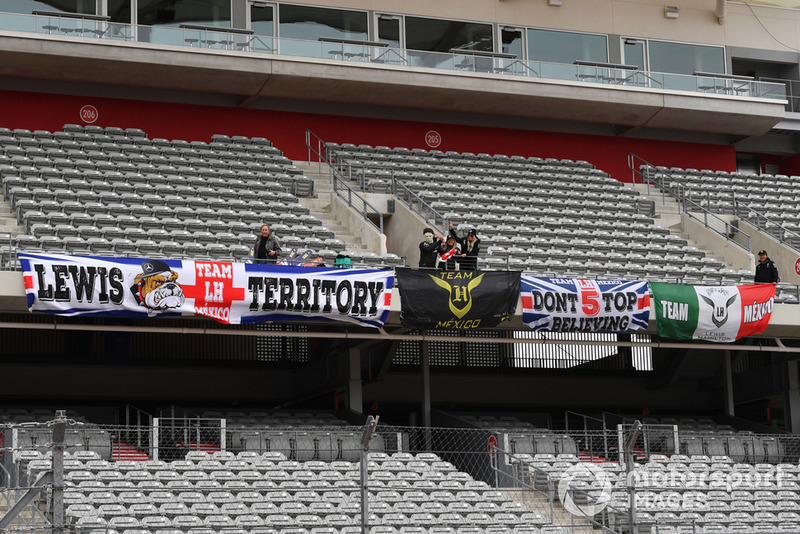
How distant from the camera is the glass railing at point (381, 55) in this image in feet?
93.7

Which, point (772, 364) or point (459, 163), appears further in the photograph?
point (459, 163)

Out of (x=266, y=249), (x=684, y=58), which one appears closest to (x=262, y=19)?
(x=266, y=249)

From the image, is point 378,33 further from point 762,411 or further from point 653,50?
point 762,411

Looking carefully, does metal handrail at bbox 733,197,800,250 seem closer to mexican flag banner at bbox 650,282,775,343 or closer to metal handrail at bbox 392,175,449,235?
mexican flag banner at bbox 650,282,775,343

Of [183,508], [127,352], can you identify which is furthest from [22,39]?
[183,508]

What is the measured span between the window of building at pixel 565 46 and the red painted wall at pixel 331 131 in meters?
2.08

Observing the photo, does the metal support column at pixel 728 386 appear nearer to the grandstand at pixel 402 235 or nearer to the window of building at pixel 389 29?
the grandstand at pixel 402 235

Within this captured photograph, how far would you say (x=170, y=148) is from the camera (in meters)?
29.1

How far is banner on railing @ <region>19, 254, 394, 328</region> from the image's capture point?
19.3 m

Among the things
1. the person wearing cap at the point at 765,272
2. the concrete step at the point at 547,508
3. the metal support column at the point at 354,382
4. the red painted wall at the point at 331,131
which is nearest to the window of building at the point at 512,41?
the red painted wall at the point at 331,131

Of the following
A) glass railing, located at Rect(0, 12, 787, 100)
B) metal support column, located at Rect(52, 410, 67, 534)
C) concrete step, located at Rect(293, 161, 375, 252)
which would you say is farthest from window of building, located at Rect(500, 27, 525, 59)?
metal support column, located at Rect(52, 410, 67, 534)

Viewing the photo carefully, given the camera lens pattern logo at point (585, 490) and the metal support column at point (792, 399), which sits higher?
the metal support column at point (792, 399)

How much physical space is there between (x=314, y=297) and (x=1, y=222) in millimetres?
6787

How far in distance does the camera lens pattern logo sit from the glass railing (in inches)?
527
